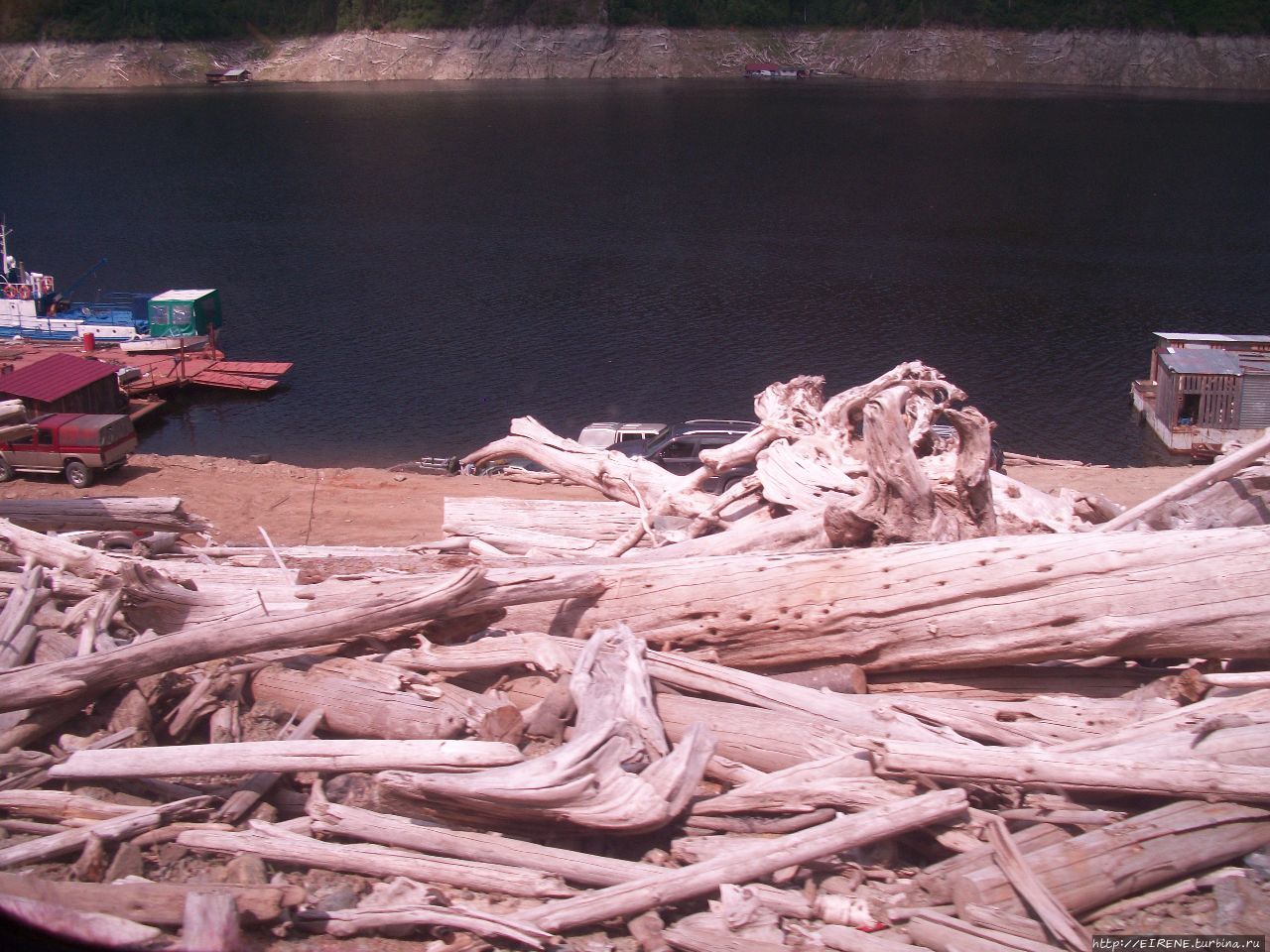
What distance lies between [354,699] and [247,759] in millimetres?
960

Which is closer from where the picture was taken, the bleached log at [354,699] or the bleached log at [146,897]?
the bleached log at [146,897]

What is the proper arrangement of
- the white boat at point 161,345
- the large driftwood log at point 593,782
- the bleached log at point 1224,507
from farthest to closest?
1. the white boat at point 161,345
2. the bleached log at point 1224,507
3. the large driftwood log at point 593,782

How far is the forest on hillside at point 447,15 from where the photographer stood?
13212cm

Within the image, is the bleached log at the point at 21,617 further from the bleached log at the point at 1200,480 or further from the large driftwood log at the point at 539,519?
the bleached log at the point at 1200,480

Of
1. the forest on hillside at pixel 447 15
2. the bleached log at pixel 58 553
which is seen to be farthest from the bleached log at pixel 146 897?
the forest on hillside at pixel 447 15

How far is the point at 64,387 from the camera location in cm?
2994

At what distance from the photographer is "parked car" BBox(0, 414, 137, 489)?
24.9 m

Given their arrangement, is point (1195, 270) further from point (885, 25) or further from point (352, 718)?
point (885, 25)

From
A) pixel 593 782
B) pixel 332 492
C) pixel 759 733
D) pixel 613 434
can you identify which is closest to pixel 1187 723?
pixel 759 733

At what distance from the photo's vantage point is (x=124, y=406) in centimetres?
3481

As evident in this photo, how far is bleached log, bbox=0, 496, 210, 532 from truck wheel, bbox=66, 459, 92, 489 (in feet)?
46.7

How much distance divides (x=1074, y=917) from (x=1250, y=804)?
122 centimetres

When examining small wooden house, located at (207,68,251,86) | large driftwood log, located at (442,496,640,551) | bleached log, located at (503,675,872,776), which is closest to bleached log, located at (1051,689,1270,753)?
bleached log, located at (503,675,872,776)

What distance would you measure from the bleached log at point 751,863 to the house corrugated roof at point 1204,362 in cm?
3106
